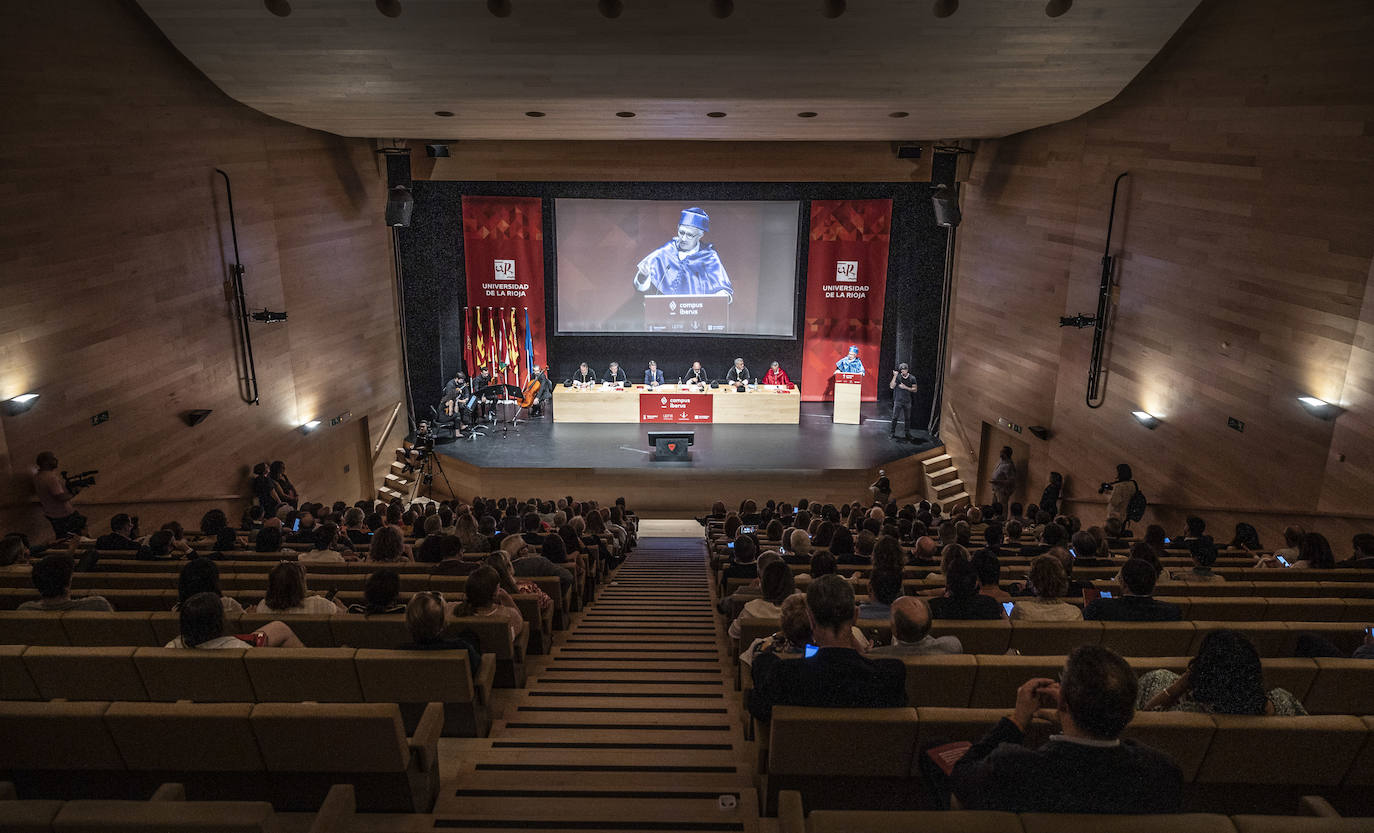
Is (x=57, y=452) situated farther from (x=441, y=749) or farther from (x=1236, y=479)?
(x=1236, y=479)

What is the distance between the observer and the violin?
15.1 m

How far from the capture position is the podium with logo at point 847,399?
1490cm

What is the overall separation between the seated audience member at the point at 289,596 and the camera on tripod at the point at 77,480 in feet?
14.6

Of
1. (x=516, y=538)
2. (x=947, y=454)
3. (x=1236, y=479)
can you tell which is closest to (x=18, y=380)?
(x=516, y=538)

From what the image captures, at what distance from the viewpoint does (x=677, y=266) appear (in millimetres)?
15352

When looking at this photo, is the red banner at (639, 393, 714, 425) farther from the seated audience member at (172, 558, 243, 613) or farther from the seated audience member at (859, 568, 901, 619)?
the seated audience member at (172, 558, 243, 613)

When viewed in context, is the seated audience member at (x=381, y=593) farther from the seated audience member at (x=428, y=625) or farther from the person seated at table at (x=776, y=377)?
the person seated at table at (x=776, y=377)

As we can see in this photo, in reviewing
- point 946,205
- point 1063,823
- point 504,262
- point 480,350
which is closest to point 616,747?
point 1063,823

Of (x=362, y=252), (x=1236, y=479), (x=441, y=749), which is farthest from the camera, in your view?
(x=362, y=252)

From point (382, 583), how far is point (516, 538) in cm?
196

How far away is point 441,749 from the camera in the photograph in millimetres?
3592

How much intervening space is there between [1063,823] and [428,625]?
2439 mm

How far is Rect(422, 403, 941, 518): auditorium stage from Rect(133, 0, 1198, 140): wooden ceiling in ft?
16.9

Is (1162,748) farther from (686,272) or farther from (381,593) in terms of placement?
(686,272)
